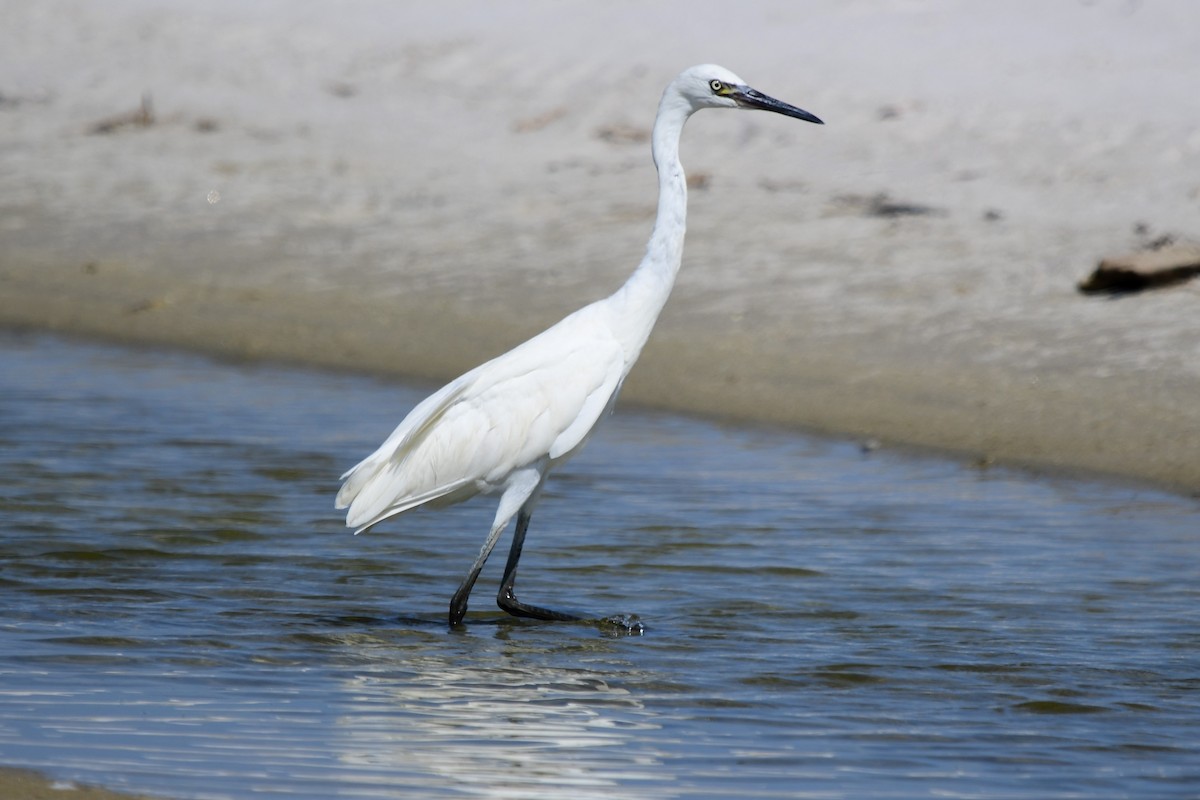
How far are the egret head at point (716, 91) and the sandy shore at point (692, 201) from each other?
2273mm

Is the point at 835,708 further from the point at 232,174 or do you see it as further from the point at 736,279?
the point at 232,174

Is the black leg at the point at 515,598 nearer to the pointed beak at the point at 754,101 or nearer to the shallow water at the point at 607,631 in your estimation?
the shallow water at the point at 607,631

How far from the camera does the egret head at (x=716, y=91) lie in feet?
17.5

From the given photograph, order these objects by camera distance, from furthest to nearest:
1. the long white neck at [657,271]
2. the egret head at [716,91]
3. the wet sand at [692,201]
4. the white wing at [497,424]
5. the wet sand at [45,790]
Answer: the wet sand at [692,201]
the egret head at [716,91]
the long white neck at [657,271]
the white wing at [497,424]
the wet sand at [45,790]

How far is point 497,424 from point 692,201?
5523 mm

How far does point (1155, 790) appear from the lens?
3508 millimetres

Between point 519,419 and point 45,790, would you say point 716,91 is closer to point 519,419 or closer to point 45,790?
point 519,419

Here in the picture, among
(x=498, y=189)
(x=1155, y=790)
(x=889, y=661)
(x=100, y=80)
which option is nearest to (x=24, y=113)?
(x=100, y=80)

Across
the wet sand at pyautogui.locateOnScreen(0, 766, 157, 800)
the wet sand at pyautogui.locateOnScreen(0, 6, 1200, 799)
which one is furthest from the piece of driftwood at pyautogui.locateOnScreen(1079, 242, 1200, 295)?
the wet sand at pyautogui.locateOnScreen(0, 766, 157, 800)

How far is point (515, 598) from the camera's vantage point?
5.27 meters

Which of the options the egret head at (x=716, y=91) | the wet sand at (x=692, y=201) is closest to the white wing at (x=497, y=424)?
the egret head at (x=716, y=91)

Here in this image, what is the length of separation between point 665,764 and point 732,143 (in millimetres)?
8027

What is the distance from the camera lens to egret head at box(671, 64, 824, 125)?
5.32m

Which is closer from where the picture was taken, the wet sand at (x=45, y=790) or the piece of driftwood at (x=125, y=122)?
the wet sand at (x=45, y=790)
